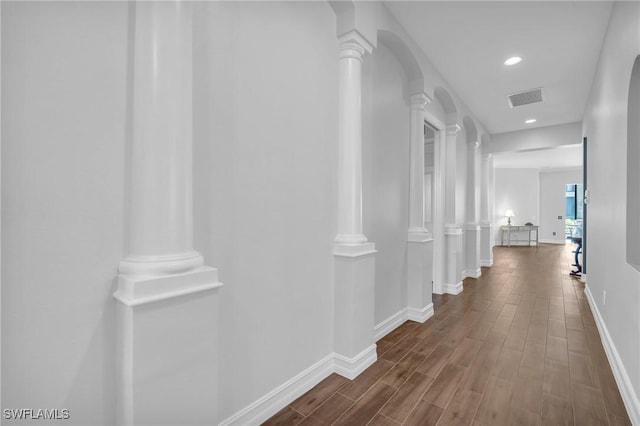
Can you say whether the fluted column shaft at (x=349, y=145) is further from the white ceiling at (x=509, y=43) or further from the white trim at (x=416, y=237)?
the white trim at (x=416, y=237)

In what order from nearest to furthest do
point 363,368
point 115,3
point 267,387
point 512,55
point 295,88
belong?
point 115,3 → point 267,387 → point 295,88 → point 363,368 → point 512,55

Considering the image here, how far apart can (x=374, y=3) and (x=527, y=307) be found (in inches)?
151

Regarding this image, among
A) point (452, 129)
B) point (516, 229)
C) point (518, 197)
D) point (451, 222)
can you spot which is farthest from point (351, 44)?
point (518, 197)

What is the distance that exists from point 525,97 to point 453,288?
10.5 feet

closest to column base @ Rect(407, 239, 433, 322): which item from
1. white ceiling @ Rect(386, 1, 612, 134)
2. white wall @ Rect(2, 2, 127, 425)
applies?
white ceiling @ Rect(386, 1, 612, 134)

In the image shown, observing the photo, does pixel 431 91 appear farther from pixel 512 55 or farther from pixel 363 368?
pixel 363 368

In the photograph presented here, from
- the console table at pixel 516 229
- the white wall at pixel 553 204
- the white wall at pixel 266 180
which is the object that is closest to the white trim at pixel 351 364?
the white wall at pixel 266 180

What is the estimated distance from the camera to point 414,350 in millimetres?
2566

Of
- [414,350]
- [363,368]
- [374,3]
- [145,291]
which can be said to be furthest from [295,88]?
[414,350]

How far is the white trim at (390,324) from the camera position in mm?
2783

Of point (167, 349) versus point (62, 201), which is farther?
point (167, 349)

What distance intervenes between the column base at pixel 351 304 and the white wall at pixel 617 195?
5.11 feet

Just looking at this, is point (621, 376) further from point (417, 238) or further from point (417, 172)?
point (417, 172)

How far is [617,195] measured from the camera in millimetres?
2293
